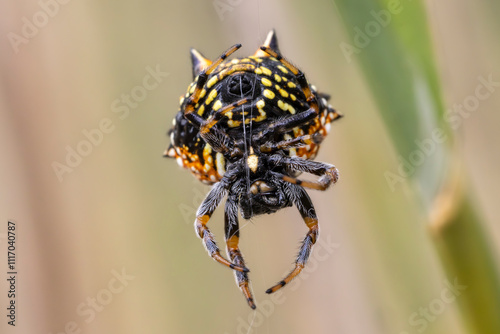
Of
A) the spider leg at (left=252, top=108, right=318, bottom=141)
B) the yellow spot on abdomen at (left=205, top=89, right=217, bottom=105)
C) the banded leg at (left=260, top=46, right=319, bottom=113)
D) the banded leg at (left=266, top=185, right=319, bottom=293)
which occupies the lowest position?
the banded leg at (left=266, top=185, right=319, bottom=293)

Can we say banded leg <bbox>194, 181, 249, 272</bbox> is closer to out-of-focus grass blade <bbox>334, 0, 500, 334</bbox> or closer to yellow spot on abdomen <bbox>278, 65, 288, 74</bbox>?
yellow spot on abdomen <bbox>278, 65, 288, 74</bbox>

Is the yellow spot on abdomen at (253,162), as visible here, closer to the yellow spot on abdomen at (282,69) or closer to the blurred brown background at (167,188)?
the yellow spot on abdomen at (282,69)

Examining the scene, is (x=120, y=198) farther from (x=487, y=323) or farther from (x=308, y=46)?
(x=487, y=323)

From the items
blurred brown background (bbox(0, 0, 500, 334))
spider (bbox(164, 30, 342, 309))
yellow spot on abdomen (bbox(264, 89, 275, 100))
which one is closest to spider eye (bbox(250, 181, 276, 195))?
spider (bbox(164, 30, 342, 309))

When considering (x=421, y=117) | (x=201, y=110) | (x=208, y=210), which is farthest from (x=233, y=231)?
(x=421, y=117)

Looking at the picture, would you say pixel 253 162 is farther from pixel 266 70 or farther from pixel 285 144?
pixel 266 70

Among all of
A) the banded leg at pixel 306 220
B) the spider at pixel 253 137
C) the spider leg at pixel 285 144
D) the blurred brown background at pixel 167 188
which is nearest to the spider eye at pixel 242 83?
the spider at pixel 253 137

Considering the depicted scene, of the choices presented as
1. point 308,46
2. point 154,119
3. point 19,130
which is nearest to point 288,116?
point 308,46
